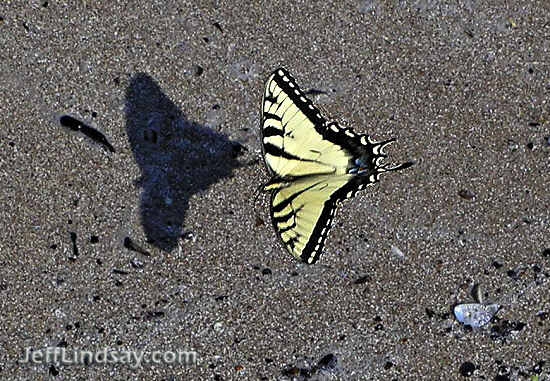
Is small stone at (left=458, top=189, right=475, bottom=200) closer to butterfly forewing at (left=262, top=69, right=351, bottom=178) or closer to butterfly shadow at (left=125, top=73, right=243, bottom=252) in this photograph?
butterfly forewing at (left=262, top=69, right=351, bottom=178)

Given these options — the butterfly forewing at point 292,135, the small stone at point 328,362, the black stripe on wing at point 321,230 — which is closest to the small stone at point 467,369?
the small stone at point 328,362

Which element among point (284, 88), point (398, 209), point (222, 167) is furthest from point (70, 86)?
point (398, 209)

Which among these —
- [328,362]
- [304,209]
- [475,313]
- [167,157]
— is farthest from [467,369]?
[167,157]

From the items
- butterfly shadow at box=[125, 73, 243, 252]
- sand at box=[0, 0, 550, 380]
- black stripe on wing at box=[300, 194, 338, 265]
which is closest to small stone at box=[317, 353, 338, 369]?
sand at box=[0, 0, 550, 380]

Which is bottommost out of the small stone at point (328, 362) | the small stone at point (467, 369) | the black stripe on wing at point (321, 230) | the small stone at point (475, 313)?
the small stone at point (467, 369)

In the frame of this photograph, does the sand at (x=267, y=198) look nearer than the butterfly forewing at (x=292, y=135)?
No

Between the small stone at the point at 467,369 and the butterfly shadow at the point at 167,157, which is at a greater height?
the butterfly shadow at the point at 167,157

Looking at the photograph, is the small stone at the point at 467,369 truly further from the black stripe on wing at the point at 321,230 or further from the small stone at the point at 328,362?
the black stripe on wing at the point at 321,230
